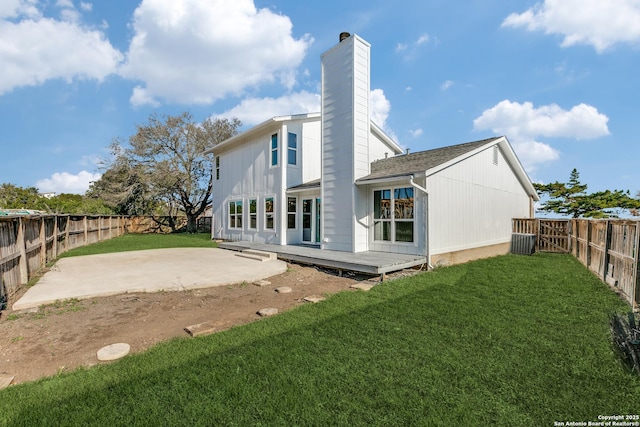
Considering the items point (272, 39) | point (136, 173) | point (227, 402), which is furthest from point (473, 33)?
point (136, 173)

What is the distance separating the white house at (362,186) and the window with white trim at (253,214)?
8 cm


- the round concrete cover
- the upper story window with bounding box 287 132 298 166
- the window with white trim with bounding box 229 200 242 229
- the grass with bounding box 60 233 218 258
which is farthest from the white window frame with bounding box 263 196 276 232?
the round concrete cover

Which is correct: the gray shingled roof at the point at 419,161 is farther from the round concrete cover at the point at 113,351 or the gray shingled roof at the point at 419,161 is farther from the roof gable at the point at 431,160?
the round concrete cover at the point at 113,351

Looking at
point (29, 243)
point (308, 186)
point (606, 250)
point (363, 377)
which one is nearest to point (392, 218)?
point (308, 186)

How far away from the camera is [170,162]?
25.0 metres

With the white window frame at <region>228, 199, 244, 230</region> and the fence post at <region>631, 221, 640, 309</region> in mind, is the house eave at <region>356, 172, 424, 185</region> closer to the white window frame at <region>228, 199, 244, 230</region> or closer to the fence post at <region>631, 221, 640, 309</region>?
the fence post at <region>631, 221, 640, 309</region>

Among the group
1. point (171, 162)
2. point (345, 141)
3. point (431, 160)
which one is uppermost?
point (171, 162)

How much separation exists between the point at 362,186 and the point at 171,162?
21.1 metres

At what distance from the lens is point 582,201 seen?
2152 cm

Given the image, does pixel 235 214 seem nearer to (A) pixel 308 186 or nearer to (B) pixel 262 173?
(B) pixel 262 173

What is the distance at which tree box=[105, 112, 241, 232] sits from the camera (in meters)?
24.6

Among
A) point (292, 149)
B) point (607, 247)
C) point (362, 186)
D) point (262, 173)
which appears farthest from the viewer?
point (262, 173)

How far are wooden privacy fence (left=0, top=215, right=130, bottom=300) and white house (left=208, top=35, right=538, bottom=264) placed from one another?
24.9 feet

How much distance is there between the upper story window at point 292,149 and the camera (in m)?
12.8
